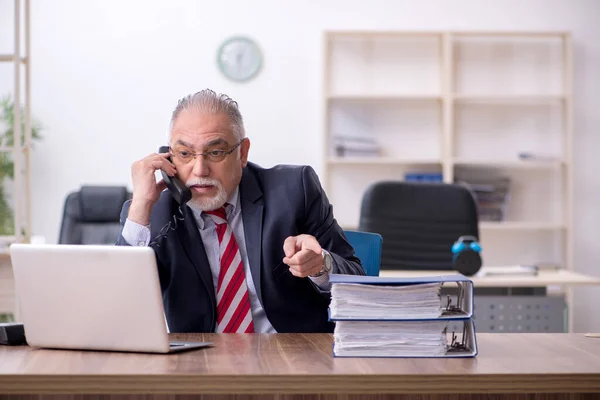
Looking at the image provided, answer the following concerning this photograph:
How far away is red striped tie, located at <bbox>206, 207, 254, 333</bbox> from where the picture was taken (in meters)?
2.13

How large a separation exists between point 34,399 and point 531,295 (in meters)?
2.87

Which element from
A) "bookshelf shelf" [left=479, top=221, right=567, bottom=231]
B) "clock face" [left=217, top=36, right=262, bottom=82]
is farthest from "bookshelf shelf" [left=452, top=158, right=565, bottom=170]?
"clock face" [left=217, top=36, right=262, bottom=82]

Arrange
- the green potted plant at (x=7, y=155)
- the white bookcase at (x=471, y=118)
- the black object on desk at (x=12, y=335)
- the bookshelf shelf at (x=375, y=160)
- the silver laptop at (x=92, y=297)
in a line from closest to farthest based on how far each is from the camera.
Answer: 1. the silver laptop at (x=92, y=297)
2. the black object on desk at (x=12, y=335)
3. the green potted plant at (x=7, y=155)
4. the bookshelf shelf at (x=375, y=160)
5. the white bookcase at (x=471, y=118)

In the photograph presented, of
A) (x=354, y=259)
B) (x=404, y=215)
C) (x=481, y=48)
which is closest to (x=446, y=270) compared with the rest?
(x=404, y=215)

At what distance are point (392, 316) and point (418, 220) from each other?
249cm

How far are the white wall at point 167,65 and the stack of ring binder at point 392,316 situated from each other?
4.63m

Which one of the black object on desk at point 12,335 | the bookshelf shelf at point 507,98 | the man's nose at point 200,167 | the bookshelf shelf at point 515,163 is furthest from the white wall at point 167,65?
the black object on desk at point 12,335

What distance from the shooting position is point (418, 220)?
13.1 ft

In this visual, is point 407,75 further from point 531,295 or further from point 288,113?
point 531,295

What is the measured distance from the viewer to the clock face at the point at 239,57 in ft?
20.0

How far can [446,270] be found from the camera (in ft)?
13.0

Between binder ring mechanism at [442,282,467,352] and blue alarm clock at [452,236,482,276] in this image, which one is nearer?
binder ring mechanism at [442,282,467,352]

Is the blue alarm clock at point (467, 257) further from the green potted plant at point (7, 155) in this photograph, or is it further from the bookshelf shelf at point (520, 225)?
the green potted plant at point (7, 155)

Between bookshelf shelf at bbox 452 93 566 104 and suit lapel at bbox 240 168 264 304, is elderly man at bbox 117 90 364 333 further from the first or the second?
bookshelf shelf at bbox 452 93 566 104
